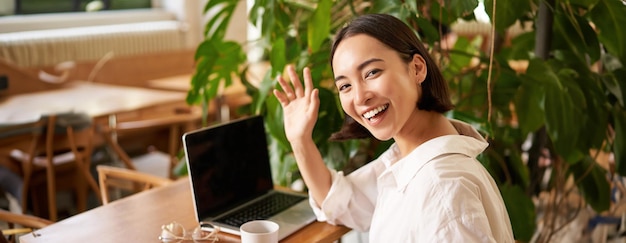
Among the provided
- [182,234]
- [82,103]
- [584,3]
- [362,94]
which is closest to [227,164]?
[182,234]

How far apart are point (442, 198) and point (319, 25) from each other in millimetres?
887

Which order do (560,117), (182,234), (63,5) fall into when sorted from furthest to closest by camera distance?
1. (63,5)
2. (560,117)
3. (182,234)

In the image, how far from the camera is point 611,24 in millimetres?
1945

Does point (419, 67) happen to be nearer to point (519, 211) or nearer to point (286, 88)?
point (286, 88)

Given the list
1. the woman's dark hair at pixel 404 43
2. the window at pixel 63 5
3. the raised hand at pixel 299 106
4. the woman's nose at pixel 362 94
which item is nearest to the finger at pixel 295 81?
the raised hand at pixel 299 106

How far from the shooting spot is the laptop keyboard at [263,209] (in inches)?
70.7

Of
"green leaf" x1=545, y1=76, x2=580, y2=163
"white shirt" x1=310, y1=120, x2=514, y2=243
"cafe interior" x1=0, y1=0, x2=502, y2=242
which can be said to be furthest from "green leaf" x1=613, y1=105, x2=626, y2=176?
"cafe interior" x1=0, y1=0, x2=502, y2=242

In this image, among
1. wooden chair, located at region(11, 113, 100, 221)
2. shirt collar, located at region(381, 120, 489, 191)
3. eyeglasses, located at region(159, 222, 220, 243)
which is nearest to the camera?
shirt collar, located at region(381, 120, 489, 191)

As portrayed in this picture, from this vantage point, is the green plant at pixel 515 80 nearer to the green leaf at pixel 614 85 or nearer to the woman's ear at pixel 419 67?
the green leaf at pixel 614 85

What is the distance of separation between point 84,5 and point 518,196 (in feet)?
15.4

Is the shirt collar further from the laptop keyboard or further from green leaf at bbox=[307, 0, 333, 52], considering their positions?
green leaf at bbox=[307, 0, 333, 52]

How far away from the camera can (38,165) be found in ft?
12.0

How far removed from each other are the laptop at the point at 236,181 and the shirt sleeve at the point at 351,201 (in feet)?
0.23

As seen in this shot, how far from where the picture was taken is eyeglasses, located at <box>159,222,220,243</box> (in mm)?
1641
